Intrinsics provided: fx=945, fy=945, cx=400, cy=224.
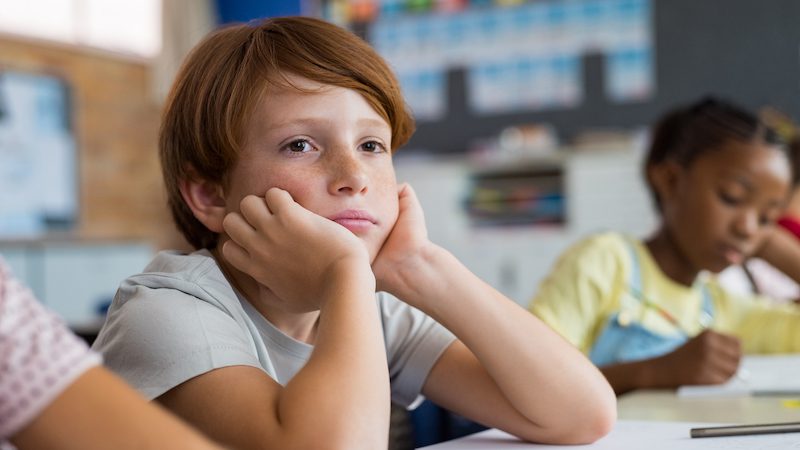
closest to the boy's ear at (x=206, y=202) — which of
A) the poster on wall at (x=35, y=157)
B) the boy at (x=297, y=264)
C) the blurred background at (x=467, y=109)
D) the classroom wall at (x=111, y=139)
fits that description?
the boy at (x=297, y=264)

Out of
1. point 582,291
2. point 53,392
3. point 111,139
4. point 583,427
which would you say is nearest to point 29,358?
point 53,392

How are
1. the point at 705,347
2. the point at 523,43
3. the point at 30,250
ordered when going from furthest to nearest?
the point at 523,43 < the point at 30,250 < the point at 705,347

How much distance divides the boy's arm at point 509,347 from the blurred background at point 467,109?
4157 mm

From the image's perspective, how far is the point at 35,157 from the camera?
5.82 meters

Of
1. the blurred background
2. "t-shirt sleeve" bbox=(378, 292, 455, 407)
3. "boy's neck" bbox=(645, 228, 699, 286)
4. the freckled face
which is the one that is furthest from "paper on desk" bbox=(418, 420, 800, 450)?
the blurred background

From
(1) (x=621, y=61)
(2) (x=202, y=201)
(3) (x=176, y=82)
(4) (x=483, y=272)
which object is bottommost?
(4) (x=483, y=272)

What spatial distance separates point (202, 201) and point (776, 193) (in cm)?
124

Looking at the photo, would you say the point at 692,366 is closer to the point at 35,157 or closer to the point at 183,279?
the point at 183,279

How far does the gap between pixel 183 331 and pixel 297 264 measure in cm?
12

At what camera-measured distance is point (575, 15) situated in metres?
5.71

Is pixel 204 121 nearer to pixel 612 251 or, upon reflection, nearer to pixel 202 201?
pixel 202 201

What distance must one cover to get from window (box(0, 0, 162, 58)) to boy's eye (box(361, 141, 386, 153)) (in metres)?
5.41

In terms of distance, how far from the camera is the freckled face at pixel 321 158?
951mm

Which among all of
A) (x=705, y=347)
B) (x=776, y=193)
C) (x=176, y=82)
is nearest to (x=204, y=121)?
(x=176, y=82)
